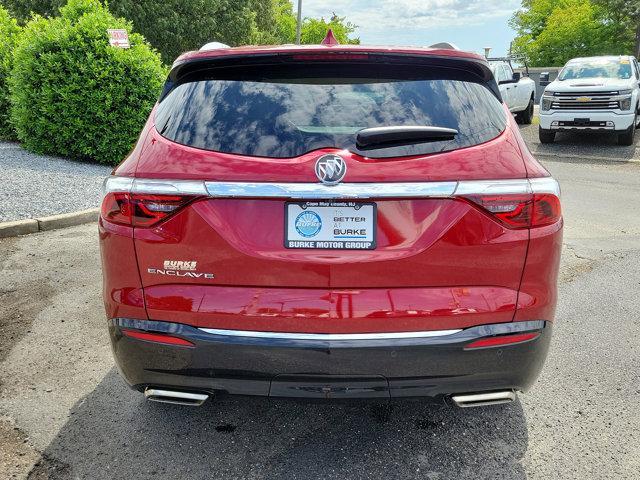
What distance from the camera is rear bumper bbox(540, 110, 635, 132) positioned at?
14352 millimetres

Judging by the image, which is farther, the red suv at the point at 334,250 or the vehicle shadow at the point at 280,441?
the vehicle shadow at the point at 280,441

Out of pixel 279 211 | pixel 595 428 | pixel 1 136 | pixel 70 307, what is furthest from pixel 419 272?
pixel 1 136

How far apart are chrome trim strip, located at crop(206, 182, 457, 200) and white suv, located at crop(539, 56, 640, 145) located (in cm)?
1408

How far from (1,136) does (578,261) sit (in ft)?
39.1

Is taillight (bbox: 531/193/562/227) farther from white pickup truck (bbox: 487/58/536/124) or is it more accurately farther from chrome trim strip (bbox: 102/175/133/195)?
white pickup truck (bbox: 487/58/536/124)

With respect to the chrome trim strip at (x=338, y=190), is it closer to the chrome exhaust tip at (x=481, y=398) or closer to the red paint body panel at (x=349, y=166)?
the red paint body panel at (x=349, y=166)

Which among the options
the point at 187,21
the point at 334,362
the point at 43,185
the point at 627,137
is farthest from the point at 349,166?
the point at 187,21

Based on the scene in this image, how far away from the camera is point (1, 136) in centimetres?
1268

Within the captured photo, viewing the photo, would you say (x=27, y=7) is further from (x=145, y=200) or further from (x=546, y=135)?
(x=145, y=200)

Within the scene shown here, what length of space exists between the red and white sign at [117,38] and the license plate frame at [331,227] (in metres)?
9.42

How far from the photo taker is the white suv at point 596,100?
560 inches

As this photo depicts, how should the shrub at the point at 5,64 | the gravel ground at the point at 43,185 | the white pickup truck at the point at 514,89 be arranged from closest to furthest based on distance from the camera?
the gravel ground at the point at 43,185
the shrub at the point at 5,64
the white pickup truck at the point at 514,89

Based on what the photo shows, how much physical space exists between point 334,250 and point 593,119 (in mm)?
14340

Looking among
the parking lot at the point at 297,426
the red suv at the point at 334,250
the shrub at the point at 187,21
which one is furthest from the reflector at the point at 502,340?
the shrub at the point at 187,21
